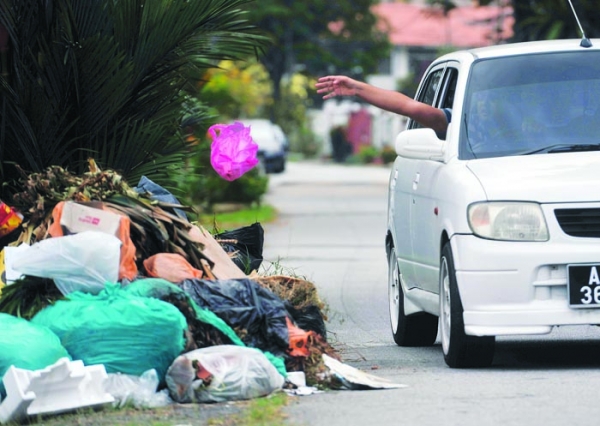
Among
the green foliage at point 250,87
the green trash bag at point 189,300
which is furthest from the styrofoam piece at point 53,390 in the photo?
the green foliage at point 250,87

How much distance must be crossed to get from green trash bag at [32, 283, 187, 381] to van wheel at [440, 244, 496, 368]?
156 centimetres

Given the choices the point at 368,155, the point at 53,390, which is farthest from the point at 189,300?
the point at 368,155

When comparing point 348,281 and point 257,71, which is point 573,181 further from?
point 257,71

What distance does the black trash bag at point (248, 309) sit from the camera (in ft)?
24.9

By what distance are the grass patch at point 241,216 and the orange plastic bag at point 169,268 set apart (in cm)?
1582

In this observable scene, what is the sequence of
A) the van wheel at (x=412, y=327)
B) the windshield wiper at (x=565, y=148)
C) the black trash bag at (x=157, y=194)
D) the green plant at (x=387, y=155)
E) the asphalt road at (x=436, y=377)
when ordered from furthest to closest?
the green plant at (x=387, y=155), the van wheel at (x=412, y=327), the black trash bag at (x=157, y=194), the windshield wiper at (x=565, y=148), the asphalt road at (x=436, y=377)

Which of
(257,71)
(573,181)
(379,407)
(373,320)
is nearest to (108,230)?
(379,407)

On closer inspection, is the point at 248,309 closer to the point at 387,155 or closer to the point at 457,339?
the point at 457,339

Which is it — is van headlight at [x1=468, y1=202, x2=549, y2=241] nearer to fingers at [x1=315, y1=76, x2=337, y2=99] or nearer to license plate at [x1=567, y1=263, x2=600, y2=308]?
license plate at [x1=567, y1=263, x2=600, y2=308]

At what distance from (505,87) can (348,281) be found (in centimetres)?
674

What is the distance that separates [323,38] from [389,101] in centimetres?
6090

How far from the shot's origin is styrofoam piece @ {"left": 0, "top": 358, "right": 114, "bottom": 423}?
21.9ft

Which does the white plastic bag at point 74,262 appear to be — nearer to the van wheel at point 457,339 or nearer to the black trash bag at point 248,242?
the van wheel at point 457,339

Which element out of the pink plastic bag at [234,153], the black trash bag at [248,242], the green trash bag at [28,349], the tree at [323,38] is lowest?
the green trash bag at [28,349]
